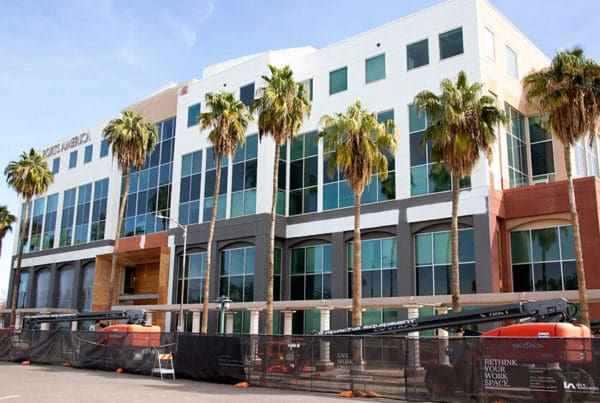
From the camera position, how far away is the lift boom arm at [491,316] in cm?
1681

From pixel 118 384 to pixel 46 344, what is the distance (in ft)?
37.8

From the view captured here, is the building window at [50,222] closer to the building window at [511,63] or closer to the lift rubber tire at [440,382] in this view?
the building window at [511,63]

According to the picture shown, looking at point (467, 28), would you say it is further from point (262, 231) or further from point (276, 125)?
point (262, 231)

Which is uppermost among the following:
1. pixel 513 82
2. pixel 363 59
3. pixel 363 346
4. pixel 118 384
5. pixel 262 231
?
pixel 363 59

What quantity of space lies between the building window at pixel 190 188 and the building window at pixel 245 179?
3.97m

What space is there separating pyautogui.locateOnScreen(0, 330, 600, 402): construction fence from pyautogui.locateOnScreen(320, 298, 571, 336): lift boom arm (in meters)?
1.81

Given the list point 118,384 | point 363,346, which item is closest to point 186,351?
point 118,384

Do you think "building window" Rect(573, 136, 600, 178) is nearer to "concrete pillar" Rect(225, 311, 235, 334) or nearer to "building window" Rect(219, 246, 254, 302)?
"building window" Rect(219, 246, 254, 302)

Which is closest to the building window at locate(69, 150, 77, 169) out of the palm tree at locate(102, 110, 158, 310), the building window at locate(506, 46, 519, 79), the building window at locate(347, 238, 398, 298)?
the palm tree at locate(102, 110, 158, 310)

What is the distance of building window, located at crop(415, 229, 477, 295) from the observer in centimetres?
3256

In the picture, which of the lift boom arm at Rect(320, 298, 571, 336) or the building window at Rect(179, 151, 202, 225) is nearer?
the lift boom arm at Rect(320, 298, 571, 336)

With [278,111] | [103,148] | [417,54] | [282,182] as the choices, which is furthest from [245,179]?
[103,148]

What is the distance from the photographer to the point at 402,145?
36500 millimetres

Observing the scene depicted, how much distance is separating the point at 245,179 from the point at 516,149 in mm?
18453
